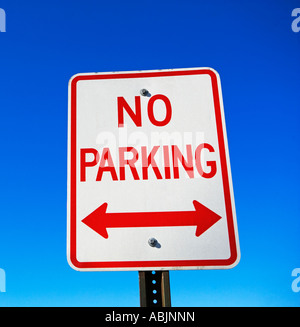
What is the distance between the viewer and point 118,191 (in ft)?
3.49

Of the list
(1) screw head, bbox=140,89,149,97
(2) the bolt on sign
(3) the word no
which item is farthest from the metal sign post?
→ (1) screw head, bbox=140,89,149,97

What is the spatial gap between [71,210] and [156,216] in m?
0.33

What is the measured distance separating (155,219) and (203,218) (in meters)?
0.18

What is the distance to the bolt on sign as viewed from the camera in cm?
100

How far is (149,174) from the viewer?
1.08m

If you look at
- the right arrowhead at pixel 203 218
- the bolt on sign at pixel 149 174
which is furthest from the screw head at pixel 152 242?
the right arrowhead at pixel 203 218

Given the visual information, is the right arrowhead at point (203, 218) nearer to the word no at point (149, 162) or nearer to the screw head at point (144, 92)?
the word no at point (149, 162)

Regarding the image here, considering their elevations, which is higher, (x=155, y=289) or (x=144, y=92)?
(x=144, y=92)

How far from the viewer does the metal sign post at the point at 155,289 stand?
959 millimetres

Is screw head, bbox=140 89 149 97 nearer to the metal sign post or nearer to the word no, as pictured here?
the word no

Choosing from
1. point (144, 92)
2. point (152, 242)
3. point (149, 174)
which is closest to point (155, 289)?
point (152, 242)

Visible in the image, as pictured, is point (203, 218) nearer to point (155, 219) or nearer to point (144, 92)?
point (155, 219)

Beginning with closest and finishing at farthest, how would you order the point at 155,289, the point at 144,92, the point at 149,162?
the point at 155,289 → the point at 149,162 → the point at 144,92

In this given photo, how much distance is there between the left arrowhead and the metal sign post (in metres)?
0.21
